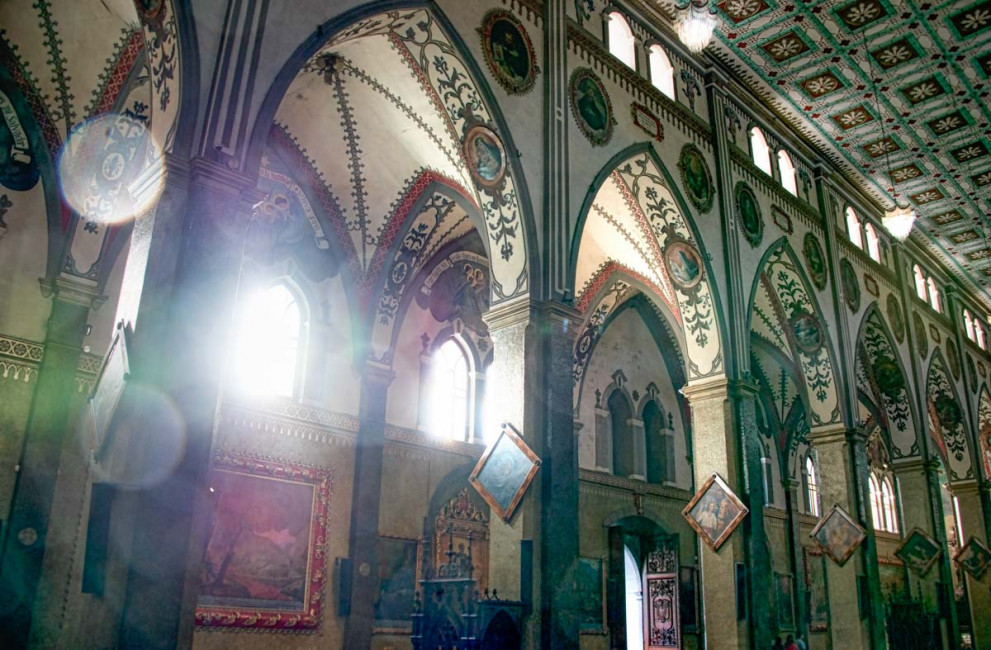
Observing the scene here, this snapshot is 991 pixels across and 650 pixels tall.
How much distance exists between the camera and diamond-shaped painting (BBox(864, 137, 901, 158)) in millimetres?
15785

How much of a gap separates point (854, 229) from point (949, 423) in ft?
19.6

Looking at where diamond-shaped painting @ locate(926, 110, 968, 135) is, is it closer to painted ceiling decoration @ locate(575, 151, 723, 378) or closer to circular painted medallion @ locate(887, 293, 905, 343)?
circular painted medallion @ locate(887, 293, 905, 343)

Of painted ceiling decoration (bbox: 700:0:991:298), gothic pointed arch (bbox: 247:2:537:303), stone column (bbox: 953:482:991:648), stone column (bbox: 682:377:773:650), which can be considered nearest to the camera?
gothic pointed arch (bbox: 247:2:537:303)

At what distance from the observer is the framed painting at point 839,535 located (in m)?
13.3

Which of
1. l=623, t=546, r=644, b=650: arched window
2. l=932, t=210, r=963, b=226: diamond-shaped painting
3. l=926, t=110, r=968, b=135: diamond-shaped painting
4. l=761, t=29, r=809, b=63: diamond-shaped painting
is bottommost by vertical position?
l=623, t=546, r=644, b=650: arched window

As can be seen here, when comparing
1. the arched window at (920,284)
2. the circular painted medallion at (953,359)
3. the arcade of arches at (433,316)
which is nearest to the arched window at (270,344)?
the arcade of arches at (433,316)

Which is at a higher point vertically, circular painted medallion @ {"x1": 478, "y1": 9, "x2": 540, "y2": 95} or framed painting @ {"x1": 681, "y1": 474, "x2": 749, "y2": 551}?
circular painted medallion @ {"x1": 478, "y1": 9, "x2": 540, "y2": 95}

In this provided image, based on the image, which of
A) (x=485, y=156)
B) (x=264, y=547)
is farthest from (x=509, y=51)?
(x=264, y=547)

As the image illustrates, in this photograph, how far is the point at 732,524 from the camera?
34.8ft

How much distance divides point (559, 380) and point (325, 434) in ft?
12.4

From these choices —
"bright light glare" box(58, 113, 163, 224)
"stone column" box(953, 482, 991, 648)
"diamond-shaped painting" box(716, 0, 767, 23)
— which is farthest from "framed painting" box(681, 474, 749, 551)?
"stone column" box(953, 482, 991, 648)

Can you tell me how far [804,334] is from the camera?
14.6 meters

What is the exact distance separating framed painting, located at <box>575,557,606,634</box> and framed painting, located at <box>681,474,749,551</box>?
2735mm

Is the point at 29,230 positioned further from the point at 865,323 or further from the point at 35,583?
the point at 865,323
